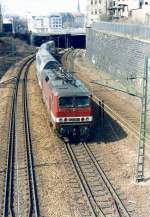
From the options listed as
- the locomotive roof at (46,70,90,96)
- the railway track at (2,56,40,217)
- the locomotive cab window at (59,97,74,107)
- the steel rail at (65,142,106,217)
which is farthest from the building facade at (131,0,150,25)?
the steel rail at (65,142,106,217)

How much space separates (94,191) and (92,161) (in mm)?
3584

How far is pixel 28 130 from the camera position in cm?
2781

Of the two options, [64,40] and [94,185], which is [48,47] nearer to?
[94,185]

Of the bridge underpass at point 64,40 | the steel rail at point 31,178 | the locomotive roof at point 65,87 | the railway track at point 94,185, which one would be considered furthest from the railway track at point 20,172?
the bridge underpass at point 64,40

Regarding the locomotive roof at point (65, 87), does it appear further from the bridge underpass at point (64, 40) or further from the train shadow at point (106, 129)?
the bridge underpass at point (64, 40)

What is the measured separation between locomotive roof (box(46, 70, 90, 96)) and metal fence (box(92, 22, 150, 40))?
13.8m

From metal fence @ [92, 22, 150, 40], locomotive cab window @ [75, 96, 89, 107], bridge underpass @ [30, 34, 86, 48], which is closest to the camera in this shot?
locomotive cab window @ [75, 96, 89, 107]

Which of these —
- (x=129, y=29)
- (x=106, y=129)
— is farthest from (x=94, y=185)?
(x=129, y=29)

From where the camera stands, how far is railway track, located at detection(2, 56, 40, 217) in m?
16.9

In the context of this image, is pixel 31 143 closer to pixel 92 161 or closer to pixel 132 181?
pixel 92 161

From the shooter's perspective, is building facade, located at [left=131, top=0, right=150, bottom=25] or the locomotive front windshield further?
building facade, located at [left=131, top=0, right=150, bottom=25]

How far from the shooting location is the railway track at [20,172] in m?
16.9

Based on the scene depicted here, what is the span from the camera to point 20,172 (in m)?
20.7

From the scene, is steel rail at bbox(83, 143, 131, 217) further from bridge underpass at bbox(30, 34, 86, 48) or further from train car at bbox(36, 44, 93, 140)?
bridge underpass at bbox(30, 34, 86, 48)
